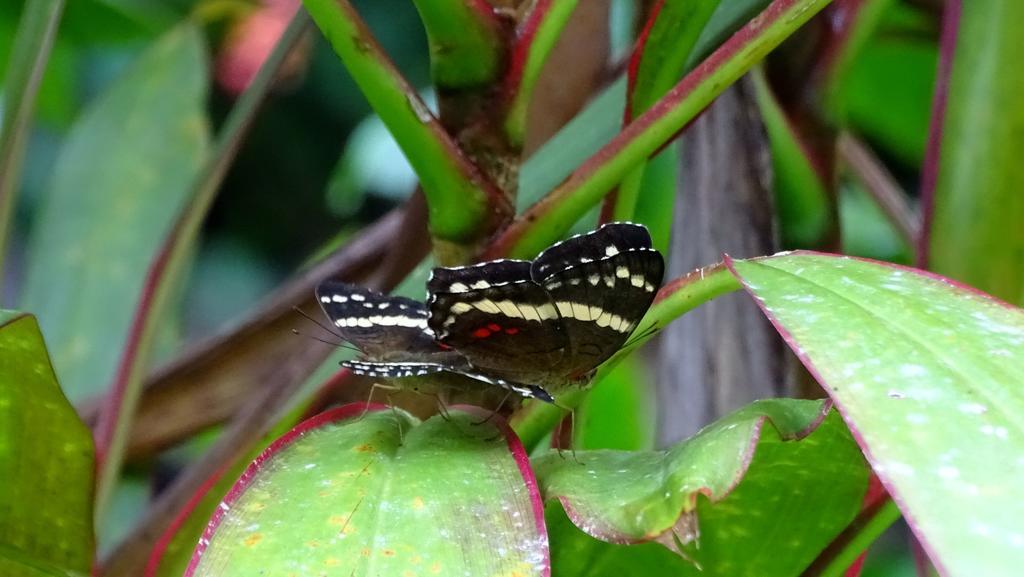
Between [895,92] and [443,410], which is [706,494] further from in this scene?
[895,92]

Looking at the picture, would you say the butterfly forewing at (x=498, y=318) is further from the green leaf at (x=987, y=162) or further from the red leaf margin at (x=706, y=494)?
the green leaf at (x=987, y=162)

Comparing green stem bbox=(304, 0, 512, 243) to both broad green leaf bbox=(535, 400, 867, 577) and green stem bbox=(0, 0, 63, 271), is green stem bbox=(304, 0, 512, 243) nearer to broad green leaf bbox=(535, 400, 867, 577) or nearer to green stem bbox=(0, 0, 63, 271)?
broad green leaf bbox=(535, 400, 867, 577)

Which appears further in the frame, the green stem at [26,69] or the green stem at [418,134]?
the green stem at [26,69]

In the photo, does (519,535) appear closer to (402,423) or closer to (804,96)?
(402,423)

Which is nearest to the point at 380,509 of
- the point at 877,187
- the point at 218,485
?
the point at 218,485

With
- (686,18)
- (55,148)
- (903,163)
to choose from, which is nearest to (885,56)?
(903,163)

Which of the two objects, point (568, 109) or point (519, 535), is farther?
point (568, 109)

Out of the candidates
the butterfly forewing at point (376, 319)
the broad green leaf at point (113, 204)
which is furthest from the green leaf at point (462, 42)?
the broad green leaf at point (113, 204)

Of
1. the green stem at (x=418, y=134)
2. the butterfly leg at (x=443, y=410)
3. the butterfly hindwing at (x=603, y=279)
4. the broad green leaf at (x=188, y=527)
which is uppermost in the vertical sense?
the green stem at (x=418, y=134)
